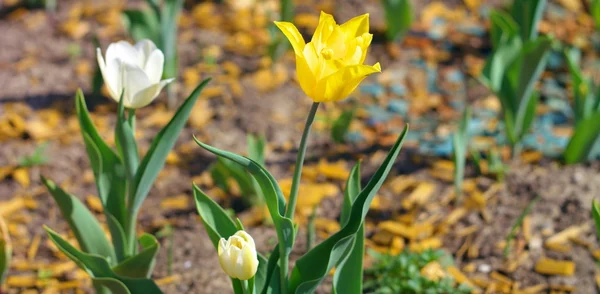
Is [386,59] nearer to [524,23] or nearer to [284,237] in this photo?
[524,23]

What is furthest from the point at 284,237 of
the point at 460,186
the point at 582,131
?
the point at 582,131

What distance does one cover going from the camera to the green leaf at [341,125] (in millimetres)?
2734

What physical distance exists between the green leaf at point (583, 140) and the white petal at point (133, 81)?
1.51m

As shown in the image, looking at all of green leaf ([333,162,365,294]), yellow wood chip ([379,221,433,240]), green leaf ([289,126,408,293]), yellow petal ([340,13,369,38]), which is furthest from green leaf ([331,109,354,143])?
yellow petal ([340,13,369,38])

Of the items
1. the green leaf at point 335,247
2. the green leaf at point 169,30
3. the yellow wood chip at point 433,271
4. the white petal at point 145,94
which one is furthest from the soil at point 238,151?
the white petal at point 145,94

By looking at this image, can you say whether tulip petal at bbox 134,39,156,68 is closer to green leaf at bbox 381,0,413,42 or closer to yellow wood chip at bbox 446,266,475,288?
yellow wood chip at bbox 446,266,475,288

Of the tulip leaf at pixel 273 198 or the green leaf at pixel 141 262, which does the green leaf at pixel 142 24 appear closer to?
the green leaf at pixel 141 262

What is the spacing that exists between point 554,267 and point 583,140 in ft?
1.79

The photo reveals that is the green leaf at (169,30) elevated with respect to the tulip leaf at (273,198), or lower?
lower

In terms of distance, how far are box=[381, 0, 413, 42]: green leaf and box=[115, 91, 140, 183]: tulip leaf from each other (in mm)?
1737

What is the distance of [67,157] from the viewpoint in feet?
9.05

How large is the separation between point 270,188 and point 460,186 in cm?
125

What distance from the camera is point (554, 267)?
2.25m

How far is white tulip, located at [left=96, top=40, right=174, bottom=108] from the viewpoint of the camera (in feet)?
5.45
